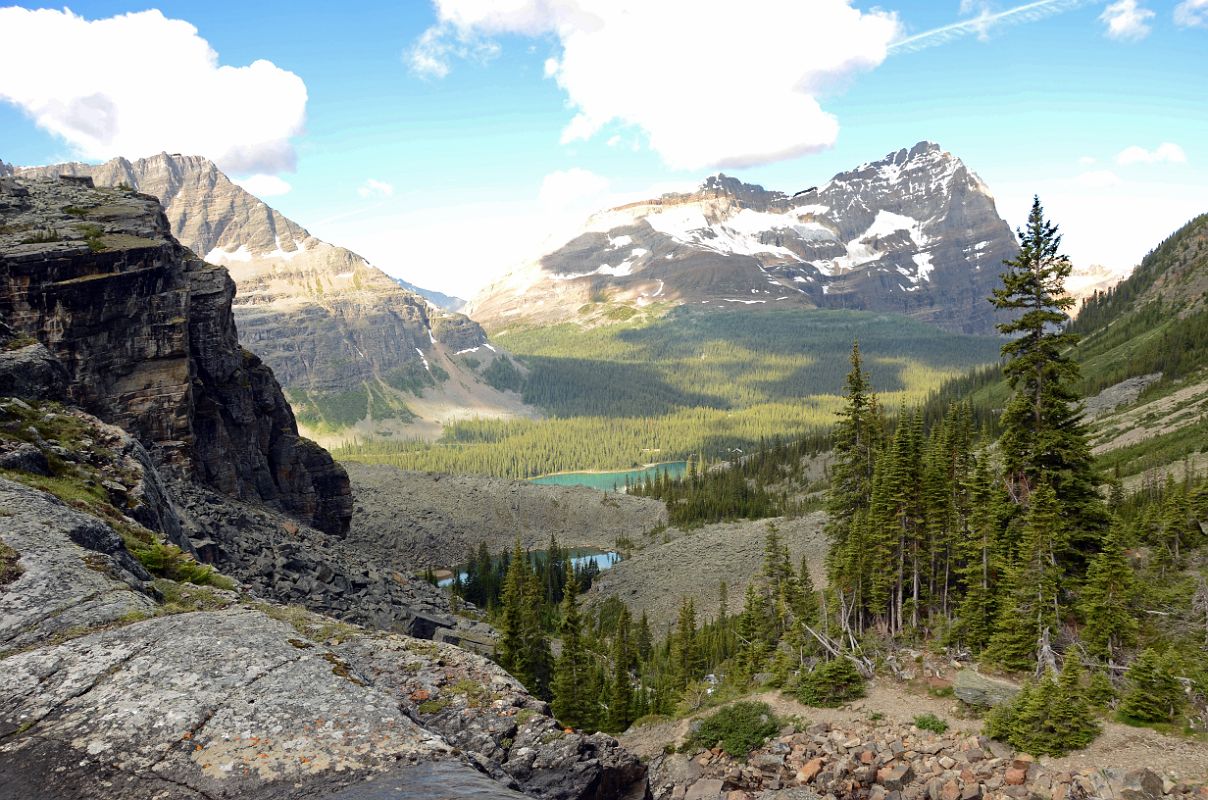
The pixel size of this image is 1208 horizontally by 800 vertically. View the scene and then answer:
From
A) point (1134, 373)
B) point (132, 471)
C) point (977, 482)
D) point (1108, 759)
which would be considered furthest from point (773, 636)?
point (1134, 373)

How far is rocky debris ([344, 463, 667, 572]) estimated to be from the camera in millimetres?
127500

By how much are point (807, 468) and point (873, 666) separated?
122 metres

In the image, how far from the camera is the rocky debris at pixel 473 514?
128 meters

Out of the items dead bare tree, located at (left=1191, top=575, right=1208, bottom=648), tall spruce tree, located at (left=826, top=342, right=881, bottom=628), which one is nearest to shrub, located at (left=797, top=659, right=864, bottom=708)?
tall spruce tree, located at (left=826, top=342, right=881, bottom=628)

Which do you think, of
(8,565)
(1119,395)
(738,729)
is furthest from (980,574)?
(1119,395)

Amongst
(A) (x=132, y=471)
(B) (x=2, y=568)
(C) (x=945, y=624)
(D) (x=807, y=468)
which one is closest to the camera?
(B) (x=2, y=568)

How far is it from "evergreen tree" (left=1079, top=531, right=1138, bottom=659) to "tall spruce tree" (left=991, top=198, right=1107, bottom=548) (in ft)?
8.52

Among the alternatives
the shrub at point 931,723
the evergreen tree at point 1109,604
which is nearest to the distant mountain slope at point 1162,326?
the evergreen tree at point 1109,604

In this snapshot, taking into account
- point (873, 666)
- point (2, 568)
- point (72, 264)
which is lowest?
point (873, 666)

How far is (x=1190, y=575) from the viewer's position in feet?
114

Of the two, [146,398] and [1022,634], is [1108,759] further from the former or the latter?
[146,398]

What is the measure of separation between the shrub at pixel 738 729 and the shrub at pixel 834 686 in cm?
233

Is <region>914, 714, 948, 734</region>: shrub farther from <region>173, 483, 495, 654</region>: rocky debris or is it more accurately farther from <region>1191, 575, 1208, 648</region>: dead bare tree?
<region>173, 483, 495, 654</region>: rocky debris

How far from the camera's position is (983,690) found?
30.7 m
